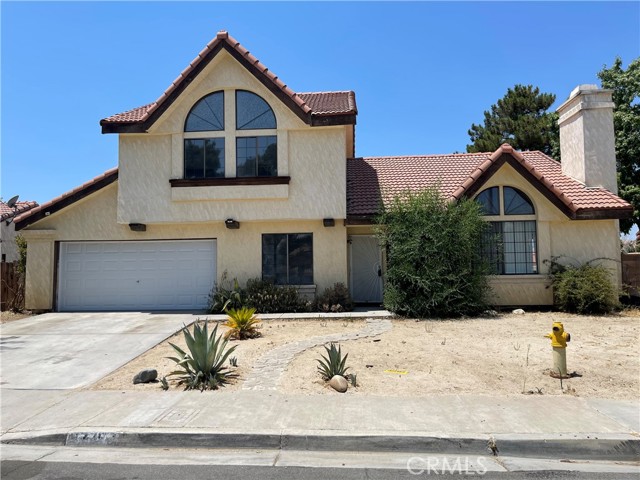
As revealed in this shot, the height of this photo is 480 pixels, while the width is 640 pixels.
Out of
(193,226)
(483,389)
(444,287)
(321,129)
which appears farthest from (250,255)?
(483,389)

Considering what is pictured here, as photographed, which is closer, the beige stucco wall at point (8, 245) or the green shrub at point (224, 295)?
the green shrub at point (224, 295)

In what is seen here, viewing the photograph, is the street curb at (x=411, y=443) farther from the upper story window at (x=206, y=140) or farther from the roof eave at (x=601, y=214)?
the upper story window at (x=206, y=140)

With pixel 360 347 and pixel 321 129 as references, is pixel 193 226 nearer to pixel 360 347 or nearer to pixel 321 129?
pixel 321 129

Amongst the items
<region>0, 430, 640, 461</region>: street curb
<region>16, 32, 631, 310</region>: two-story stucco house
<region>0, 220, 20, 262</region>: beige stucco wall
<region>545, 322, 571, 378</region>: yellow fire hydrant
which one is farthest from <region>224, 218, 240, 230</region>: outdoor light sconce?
<region>0, 220, 20, 262</region>: beige stucco wall

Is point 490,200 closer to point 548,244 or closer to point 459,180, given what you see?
point 459,180

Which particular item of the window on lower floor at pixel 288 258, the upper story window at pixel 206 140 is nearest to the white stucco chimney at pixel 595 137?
the window on lower floor at pixel 288 258

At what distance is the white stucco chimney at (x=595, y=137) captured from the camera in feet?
48.2

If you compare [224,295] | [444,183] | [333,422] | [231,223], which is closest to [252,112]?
[231,223]

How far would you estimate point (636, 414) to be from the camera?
218 inches

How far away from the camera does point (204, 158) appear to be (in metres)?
14.8

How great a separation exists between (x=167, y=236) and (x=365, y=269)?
271 inches

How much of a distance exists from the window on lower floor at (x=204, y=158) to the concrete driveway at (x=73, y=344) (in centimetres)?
464

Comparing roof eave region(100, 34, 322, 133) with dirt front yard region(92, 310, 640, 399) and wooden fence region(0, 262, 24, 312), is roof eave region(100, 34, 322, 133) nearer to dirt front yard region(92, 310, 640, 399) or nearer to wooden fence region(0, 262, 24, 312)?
wooden fence region(0, 262, 24, 312)

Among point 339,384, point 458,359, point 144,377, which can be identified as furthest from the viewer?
point 458,359
